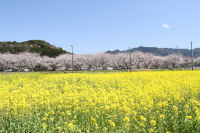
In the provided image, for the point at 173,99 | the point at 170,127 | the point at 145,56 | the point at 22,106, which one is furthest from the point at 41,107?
the point at 145,56

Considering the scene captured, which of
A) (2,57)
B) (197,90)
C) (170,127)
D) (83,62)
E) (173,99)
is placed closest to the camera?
(170,127)

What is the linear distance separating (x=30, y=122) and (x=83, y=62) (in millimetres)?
69674

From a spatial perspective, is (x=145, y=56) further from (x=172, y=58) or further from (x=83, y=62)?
(x=83, y=62)

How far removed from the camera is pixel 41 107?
733cm

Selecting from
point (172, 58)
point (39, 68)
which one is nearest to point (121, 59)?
point (172, 58)

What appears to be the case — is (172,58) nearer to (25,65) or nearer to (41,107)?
(25,65)

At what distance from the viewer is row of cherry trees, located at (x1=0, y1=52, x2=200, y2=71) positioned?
71.0 meters

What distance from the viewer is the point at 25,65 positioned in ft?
236

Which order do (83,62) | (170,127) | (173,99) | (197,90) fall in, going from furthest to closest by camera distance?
(83,62), (197,90), (173,99), (170,127)

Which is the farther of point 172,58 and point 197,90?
point 172,58

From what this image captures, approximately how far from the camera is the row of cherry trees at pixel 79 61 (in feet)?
233

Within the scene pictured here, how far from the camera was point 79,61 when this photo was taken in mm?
74938

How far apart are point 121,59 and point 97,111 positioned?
230 ft

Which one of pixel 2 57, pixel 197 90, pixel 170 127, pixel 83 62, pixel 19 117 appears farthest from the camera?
pixel 83 62
